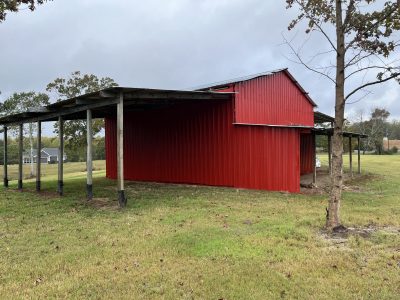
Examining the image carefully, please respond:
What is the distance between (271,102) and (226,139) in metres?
3.71

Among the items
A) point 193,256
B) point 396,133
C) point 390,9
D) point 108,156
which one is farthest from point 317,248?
point 396,133

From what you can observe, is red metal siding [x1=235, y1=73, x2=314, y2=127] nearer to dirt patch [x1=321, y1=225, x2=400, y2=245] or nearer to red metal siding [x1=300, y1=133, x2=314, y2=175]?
red metal siding [x1=300, y1=133, x2=314, y2=175]

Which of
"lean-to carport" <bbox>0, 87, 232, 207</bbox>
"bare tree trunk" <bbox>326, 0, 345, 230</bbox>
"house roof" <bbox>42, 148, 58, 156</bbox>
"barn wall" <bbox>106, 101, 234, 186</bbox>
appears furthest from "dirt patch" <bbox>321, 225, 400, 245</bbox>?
"house roof" <bbox>42, 148, 58, 156</bbox>

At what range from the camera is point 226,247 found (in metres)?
6.22

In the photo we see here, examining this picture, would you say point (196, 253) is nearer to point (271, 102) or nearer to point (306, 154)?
point (271, 102)

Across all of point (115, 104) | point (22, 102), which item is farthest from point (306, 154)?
point (22, 102)

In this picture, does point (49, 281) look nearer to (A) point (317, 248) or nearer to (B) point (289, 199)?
(A) point (317, 248)

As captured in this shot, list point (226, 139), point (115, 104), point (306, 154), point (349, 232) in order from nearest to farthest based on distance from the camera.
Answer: point (349, 232)
point (115, 104)
point (226, 139)
point (306, 154)

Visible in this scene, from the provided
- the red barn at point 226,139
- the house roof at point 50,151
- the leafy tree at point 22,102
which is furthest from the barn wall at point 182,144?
the house roof at point 50,151

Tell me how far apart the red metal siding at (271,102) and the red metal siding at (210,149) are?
815mm

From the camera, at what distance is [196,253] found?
19.7 feet

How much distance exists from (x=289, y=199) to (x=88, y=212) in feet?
19.4

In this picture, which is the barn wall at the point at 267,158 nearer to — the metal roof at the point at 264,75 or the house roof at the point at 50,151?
the metal roof at the point at 264,75

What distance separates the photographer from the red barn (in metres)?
13.9
